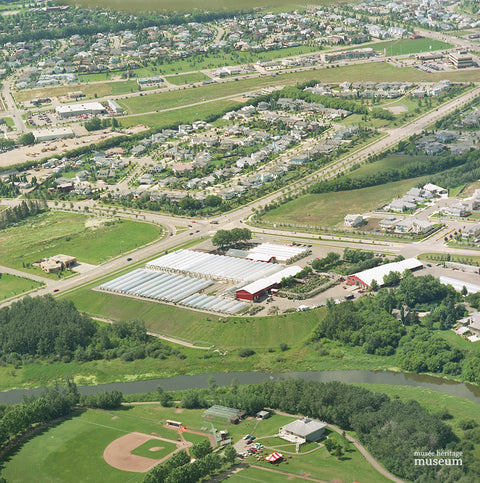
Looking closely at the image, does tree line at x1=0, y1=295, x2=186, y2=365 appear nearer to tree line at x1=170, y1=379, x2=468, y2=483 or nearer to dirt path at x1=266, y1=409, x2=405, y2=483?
tree line at x1=170, y1=379, x2=468, y2=483

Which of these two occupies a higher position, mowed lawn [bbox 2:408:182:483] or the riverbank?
mowed lawn [bbox 2:408:182:483]

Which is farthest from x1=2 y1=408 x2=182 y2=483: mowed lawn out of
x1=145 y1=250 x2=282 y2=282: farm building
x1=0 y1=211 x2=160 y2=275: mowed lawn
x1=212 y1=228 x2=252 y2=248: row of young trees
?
x1=0 y1=211 x2=160 y2=275: mowed lawn

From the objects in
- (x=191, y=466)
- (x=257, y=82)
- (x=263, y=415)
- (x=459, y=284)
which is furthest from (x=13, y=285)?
(x=257, y=82)

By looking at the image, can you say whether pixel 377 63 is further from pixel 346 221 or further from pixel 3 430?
pixel 3 430

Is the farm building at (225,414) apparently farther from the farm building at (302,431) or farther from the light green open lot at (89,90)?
the light green open lot at (89,90)

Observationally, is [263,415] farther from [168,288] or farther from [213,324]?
[168,288]

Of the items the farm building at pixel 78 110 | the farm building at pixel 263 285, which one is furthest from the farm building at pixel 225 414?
the farm building at pixel 78 110
